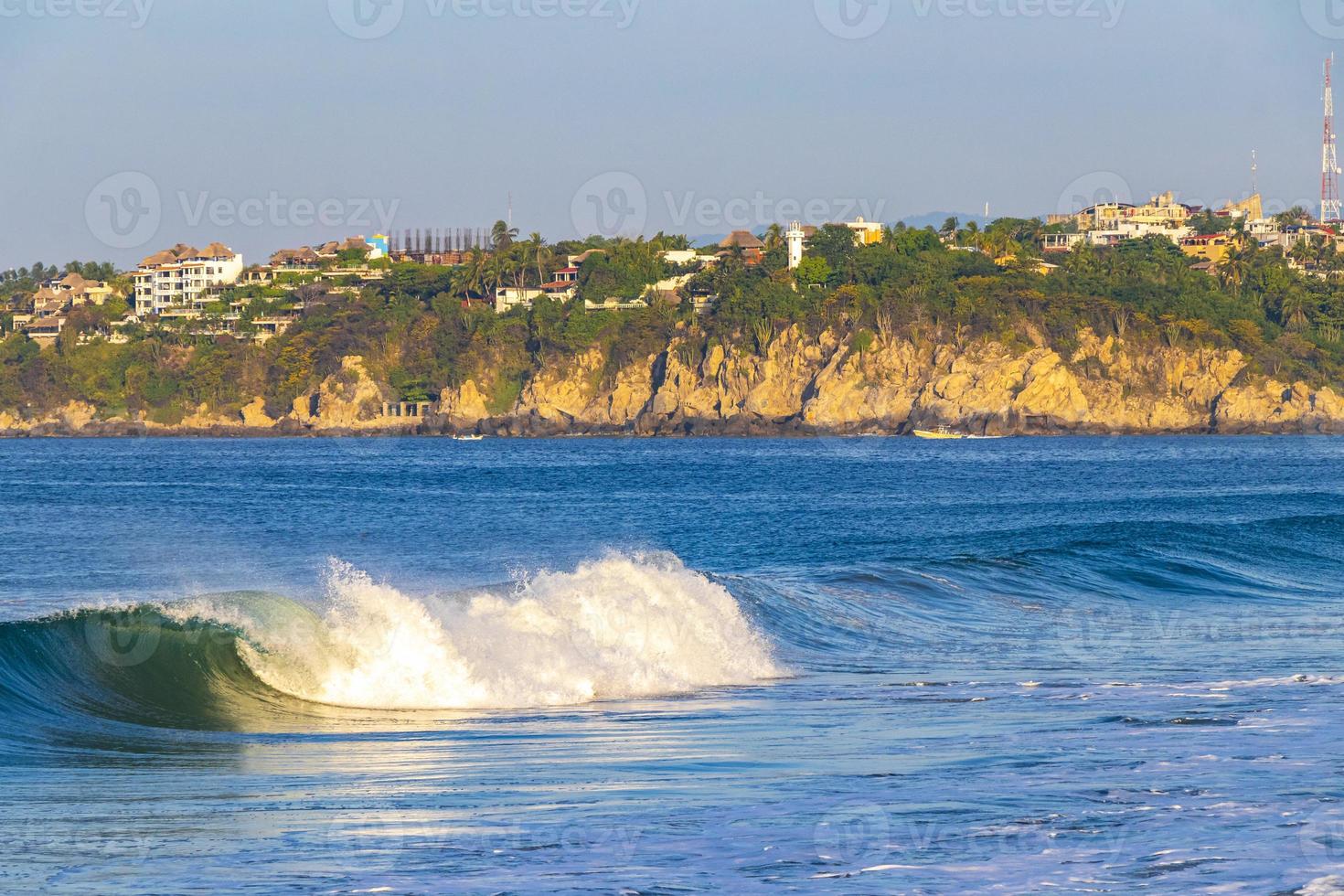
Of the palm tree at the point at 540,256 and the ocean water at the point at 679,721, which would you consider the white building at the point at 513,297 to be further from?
the ocean water at the point at 679,721

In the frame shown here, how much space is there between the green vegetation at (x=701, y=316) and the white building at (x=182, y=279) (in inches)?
325

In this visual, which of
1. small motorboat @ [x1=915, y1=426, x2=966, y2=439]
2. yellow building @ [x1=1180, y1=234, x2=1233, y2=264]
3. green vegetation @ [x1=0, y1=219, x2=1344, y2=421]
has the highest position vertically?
yellow building @ [x1=1180, y1=234, x2=1233, y2=264]

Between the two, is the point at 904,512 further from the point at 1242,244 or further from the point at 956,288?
the point at 1242,244

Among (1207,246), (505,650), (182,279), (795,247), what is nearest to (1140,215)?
(1207,246)

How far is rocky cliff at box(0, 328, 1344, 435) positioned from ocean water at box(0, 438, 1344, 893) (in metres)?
96.5

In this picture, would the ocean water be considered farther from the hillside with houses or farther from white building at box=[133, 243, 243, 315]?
white building at box=[133, 243, 243, 315]

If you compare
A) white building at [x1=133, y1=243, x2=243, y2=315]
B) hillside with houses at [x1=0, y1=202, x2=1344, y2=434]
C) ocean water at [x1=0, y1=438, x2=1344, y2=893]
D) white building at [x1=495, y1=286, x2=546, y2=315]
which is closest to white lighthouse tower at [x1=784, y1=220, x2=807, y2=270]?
hillside with houses at [x1=0, y1=202, x2=1344, y2=434]

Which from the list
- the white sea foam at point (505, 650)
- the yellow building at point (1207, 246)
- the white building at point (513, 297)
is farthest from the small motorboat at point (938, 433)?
the white sea foam at point (505, 650)

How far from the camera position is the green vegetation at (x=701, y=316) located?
129625 mm

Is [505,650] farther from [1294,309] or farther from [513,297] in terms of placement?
[513,297]

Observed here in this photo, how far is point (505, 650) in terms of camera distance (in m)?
14.1

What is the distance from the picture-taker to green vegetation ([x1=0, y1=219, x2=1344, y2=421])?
130 meters

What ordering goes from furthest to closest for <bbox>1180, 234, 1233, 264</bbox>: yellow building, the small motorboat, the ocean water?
<bbox>1180, 234, 1233, 264</bbox>: yellow building → the small motorboat → the ocean water

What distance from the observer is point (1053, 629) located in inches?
726
